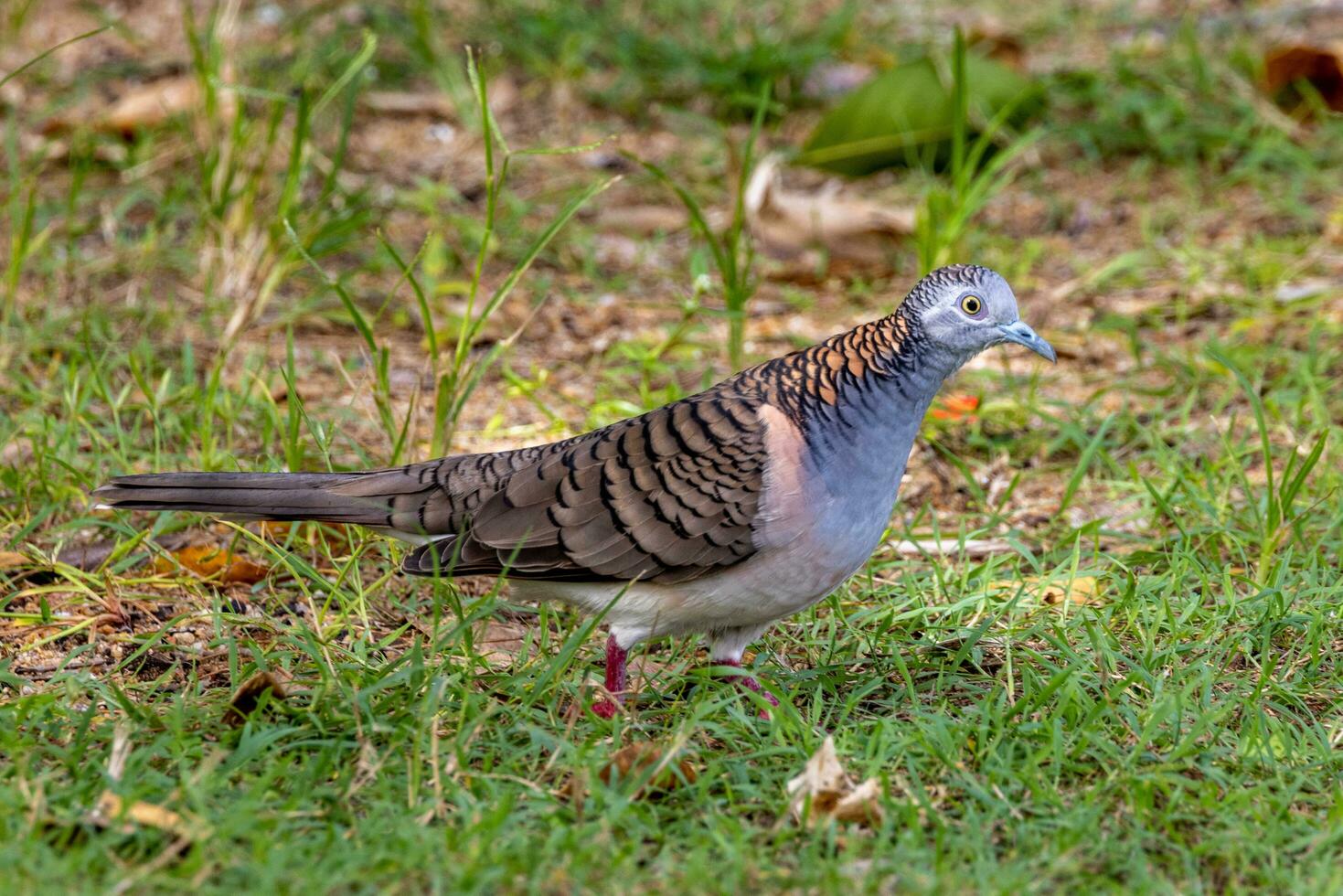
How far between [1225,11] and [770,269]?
13.1 feet

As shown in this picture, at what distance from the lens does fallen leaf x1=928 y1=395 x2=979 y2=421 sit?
488 cm

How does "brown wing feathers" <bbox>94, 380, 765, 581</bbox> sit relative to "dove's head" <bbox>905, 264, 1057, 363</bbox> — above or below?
below

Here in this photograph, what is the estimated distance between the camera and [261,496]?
345cm

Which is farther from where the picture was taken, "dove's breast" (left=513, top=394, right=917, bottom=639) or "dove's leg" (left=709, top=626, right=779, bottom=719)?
"dove's leg" (left=709, top=626, right=779, bottom=719)

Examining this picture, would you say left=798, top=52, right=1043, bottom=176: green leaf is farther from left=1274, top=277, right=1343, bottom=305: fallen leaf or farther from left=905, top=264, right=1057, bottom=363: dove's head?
left=905, top=264, right=1057, bottom=363: dove's head

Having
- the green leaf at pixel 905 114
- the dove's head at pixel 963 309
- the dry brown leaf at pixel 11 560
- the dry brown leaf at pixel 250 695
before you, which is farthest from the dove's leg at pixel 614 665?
the green leaf at pixel 905 114

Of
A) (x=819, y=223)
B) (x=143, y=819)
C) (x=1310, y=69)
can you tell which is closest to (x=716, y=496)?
(x=143, y=819)

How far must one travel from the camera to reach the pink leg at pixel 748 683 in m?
3.32

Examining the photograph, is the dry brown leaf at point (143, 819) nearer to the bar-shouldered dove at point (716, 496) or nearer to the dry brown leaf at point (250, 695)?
the dry brown leaf at point (250, 695)

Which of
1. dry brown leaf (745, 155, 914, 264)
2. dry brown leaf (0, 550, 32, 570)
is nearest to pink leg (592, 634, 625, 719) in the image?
dry brown leaf (0, 550, 32, 570)

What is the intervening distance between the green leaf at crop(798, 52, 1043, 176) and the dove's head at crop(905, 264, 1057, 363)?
3.24m

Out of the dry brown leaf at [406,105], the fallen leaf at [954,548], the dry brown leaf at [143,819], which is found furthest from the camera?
the dry brown leaf at [406,105]

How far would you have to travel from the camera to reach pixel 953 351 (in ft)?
11.1

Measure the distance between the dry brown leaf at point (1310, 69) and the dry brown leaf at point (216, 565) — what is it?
506cm
